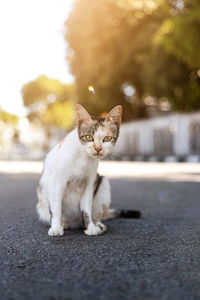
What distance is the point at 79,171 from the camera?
2.80 m

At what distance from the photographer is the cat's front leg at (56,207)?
280 cm

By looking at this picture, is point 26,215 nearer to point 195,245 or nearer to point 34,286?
point 195,245

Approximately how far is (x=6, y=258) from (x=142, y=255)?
829mm

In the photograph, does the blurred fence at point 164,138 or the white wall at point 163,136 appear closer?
the blurred fence at point 164,138

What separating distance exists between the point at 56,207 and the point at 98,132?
0.67 meters

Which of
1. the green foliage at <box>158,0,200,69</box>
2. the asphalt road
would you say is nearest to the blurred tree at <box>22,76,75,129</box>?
the green foliage at <box>158,0,200,69</box>

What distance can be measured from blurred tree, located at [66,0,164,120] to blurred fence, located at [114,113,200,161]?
274 cm

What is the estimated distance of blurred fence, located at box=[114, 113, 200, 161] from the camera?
19547 millimetres

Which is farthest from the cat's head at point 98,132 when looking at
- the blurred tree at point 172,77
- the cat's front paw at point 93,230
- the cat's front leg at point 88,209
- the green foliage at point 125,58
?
the green foliage at point 125,58

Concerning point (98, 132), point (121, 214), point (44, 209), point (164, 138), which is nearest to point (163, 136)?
point (164, 138)

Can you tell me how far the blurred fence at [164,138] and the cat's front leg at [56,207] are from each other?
1506 cm

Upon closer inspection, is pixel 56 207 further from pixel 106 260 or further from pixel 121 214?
pixel 121 214

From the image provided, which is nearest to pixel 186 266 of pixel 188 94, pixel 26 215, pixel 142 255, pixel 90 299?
pixel 142 255

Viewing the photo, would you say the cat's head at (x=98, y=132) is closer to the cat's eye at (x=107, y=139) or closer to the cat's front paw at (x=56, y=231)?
the cat's eye at (x=107, y=139)
